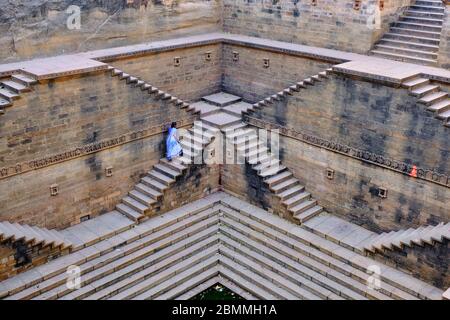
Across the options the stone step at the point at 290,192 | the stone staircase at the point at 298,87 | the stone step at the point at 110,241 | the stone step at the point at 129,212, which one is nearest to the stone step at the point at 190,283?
the stone step at the point at 110,241

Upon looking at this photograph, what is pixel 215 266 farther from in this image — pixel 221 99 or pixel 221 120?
pixel 221 99

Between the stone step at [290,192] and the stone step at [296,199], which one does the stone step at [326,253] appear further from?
the stone step at [290,192]

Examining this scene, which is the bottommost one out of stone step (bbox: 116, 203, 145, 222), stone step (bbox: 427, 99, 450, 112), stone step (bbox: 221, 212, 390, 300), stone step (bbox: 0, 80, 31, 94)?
stone step (bbox: 221, 212, 390, 300)

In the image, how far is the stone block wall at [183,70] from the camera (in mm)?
18031

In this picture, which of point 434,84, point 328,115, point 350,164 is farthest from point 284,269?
point 434,84

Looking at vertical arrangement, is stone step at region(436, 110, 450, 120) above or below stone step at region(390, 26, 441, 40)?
below

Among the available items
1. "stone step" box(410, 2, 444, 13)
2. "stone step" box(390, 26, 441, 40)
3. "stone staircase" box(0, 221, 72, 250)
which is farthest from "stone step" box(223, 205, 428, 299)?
"stone step" box(410, 2, 444, 13)

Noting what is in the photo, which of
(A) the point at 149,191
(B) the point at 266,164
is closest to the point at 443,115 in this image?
(B) the point at 266,164

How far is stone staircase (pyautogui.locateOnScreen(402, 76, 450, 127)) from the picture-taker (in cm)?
1338

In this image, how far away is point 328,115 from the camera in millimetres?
15781

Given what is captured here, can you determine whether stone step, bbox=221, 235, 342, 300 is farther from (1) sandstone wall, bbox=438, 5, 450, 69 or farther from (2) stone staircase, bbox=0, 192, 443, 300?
(1) sandstone wall, bbox=438, 5, 450, 69

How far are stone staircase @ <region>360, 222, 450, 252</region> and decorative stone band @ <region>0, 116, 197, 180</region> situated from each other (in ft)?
24.6

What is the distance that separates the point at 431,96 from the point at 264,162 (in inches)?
226

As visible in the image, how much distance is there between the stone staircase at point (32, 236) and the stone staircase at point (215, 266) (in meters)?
0.50
